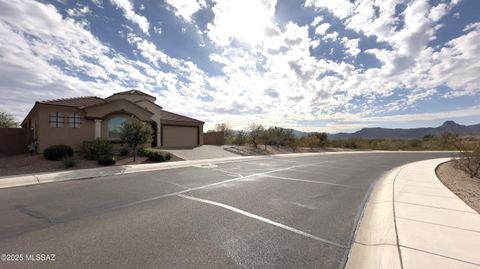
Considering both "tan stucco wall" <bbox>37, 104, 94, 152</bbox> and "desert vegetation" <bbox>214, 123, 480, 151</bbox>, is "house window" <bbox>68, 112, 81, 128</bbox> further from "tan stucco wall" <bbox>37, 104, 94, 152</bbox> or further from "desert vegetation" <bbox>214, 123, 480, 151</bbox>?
"desert vegetation" <bbox>214, 123, 480, 151</bbox>

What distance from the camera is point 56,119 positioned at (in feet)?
59.7

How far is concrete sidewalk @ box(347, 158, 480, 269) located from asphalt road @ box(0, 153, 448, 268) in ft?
1.25

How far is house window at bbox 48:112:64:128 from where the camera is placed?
18.0 metres

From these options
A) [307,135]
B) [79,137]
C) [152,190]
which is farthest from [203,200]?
[307,135]

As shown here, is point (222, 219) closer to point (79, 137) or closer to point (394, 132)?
point (79, 137)

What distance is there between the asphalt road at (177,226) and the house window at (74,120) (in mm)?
11726

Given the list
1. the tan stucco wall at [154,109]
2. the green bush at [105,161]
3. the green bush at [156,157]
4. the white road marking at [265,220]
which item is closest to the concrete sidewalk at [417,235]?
the white road marking at [265,220]

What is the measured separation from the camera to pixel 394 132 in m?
136

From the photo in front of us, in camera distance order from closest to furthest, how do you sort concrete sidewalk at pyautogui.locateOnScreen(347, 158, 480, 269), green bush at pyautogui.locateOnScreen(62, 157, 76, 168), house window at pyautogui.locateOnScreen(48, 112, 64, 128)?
1. concrete sidewalk at pyautogui.locateOnScreen(347, 158, 480, 269)
2. green bush at pyautogui.locateOnScreen(62, 157, 76, 168)
3. house window at pyautogui.locateOnScreen(48, 112, 64, 128)

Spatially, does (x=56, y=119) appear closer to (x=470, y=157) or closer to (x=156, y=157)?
(x=156, y=157)

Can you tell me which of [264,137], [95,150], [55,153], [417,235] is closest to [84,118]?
[95,150]

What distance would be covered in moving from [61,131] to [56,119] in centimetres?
97

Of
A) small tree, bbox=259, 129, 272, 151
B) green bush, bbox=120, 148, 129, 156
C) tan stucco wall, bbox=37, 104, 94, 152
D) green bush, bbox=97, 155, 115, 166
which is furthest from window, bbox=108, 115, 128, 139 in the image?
small tree, bbox=259, 129, 272, 151

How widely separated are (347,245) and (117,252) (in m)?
4.01
